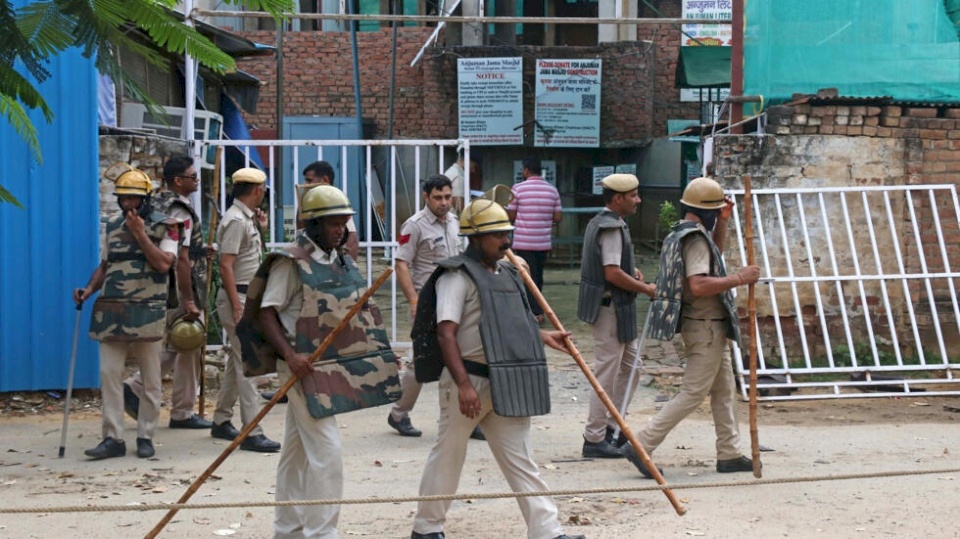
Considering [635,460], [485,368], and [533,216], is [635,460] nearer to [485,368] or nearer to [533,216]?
[485,368]

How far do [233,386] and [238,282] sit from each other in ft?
2.18

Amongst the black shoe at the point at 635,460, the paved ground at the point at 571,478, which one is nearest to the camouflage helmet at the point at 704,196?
the black shoe at the point at 635,460

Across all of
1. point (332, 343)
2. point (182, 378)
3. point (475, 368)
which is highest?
point (332, 343)

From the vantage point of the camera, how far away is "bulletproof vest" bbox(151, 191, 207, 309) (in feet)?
24.9

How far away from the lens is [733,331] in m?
6.77

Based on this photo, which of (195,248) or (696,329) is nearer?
(696,329)

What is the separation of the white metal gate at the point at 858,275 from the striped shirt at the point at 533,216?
111 inches

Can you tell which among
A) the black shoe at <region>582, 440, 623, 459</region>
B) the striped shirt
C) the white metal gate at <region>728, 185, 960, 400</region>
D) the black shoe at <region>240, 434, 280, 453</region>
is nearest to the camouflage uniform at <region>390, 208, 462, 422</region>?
the black shoe at <region>240, 434, 280, 453</region>

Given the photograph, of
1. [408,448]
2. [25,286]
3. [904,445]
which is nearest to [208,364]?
[25,286]

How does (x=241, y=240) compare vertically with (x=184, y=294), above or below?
above

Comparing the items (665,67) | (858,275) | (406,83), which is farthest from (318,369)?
(665,67)

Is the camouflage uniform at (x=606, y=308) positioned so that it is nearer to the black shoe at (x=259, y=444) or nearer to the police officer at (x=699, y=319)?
the police officer at (x=699, y=319)

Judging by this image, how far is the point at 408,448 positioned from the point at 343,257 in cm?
240

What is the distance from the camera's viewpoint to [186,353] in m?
7.92
